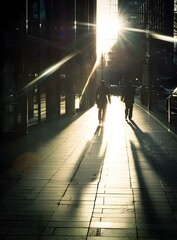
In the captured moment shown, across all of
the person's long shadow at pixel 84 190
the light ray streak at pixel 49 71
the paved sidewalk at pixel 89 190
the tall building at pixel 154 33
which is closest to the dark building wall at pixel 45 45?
the light ray streak at pixel 49 71

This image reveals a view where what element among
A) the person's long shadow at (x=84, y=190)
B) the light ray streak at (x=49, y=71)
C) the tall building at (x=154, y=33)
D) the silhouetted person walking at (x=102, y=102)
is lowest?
the person's long shadow at (x=84, y=190)

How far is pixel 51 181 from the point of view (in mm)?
7914

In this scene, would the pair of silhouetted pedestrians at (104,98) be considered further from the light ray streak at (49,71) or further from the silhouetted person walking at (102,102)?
the light ray streak at (49,71)

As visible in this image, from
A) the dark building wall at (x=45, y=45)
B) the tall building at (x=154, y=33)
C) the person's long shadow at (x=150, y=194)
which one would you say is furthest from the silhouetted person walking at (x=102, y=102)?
the tall building at (x=154, y=33)

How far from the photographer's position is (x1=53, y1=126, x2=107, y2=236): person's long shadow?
18.5ft

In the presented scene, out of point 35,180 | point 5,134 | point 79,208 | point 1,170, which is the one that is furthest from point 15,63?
point 79,208

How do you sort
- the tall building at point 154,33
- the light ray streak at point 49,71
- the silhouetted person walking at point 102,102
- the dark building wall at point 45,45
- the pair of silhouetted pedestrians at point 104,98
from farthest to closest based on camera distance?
the tall building at point 154,33
the pair of silhouetted pedestrians at point 104,98
the silhouetted person walking at point 102,102
the light ray streak at point 49,71
the dark building wall at point 45,45

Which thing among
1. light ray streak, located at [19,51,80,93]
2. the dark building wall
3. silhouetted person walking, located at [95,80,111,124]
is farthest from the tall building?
silhouetted person walking, located at [95,80,111,124]

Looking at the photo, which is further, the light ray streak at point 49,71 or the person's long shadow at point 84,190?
the light ray streak at point 49,71

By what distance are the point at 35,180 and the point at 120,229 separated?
311 cm

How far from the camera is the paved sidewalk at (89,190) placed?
16.9 feet

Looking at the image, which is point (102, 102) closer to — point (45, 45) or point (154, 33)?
point (45, 45)

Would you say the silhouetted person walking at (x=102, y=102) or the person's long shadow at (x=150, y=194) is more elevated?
the silhouetted person walking at (x=102, y=102)

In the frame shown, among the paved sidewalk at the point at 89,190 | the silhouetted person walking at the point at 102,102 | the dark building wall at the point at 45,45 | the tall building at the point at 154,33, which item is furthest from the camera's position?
the tall building at the point at 154,33
